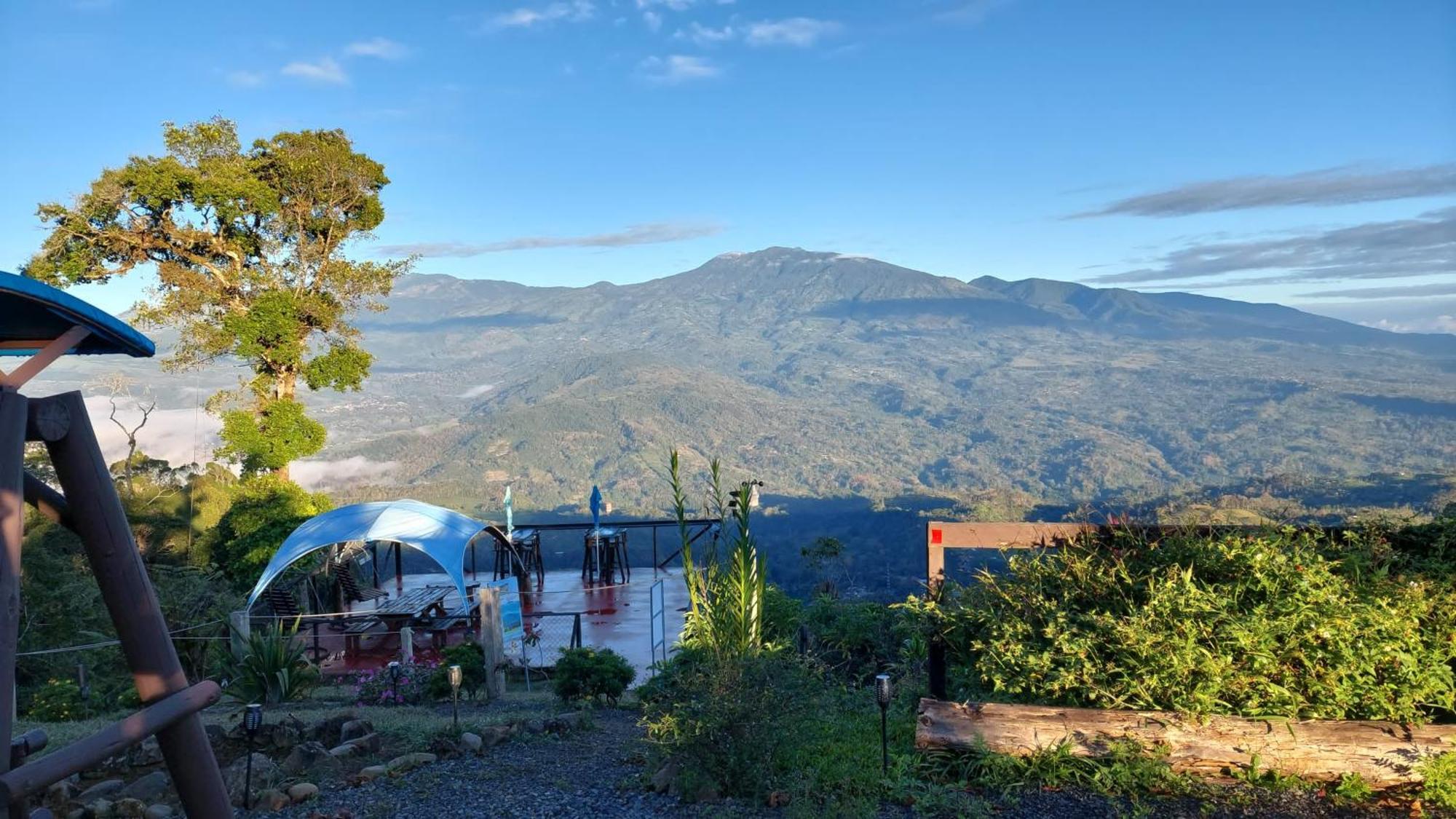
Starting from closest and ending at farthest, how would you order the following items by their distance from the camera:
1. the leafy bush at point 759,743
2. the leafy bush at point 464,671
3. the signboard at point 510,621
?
the leafy bush at point 759,743
the leafy bush at point 464,671
the signboard at point 510,621

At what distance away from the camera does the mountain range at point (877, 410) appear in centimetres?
7088

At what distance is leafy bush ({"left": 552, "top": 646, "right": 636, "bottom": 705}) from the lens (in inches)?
281

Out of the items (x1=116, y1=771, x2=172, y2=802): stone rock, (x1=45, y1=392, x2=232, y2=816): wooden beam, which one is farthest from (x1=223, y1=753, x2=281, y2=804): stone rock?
(x1=45, y1=392, x2=232, y2=816): wooden beam

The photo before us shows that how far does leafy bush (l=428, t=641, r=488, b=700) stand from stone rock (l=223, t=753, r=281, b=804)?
232cm

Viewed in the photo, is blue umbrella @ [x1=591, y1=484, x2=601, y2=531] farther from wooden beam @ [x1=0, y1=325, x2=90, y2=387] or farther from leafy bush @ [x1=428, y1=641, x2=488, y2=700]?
wooden beam @ [x1=0, y1=325, x2=90, y2=387]

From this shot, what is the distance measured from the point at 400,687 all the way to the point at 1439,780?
6.79 m

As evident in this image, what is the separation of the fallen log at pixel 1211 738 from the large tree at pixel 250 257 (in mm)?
13419

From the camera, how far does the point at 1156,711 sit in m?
4.38

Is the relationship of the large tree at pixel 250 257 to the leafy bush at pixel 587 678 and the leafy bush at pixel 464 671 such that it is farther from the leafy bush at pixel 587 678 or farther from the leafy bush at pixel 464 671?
the leafy bush at pixel 587 678

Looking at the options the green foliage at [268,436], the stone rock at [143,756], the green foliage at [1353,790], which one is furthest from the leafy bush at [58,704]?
the green foliage at [1353,790]

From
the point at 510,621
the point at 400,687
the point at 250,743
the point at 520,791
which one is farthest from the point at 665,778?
the point at 510,621

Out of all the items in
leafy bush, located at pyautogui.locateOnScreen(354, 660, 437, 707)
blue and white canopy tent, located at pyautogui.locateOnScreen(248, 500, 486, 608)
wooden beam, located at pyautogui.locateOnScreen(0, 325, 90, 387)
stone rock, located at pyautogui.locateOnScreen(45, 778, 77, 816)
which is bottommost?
leafy bush, located at pyautogui.locateOnScreen(354, 660, 437, 707)

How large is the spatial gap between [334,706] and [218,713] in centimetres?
78

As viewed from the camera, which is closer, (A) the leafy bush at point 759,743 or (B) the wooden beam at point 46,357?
(B) the wooden beam at point 46,357
